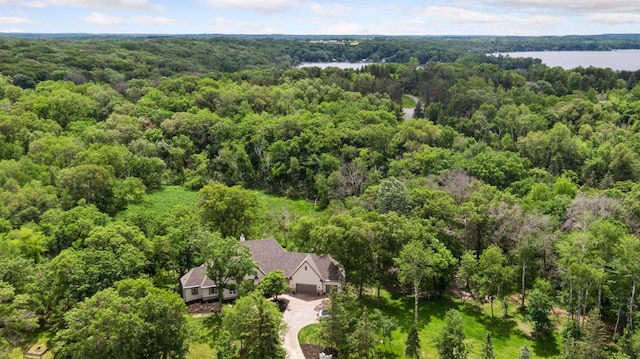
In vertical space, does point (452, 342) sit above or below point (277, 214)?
above

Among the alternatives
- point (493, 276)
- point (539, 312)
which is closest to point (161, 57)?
point (493, 276)

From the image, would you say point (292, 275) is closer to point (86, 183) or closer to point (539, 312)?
point (539, 312)

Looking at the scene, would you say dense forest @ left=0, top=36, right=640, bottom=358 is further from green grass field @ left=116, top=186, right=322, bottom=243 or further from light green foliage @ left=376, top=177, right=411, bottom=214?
green grass field @ left=116, top=186, right=322, bottom=243

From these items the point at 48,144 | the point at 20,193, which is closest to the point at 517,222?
the point at 20,193

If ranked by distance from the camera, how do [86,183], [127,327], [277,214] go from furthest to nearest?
[277,214]
[86,183]
[127,327]

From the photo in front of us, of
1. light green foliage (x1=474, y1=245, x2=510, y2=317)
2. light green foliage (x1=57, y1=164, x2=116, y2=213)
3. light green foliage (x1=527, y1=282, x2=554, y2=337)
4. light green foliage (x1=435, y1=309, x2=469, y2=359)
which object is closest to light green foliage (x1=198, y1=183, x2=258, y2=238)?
light green foliage (x1=57, y1=164, x2=116, y2=213)

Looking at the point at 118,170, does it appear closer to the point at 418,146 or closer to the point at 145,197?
the point at 145,197

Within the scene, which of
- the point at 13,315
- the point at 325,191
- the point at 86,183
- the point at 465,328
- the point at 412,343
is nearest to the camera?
the point at 13,315
